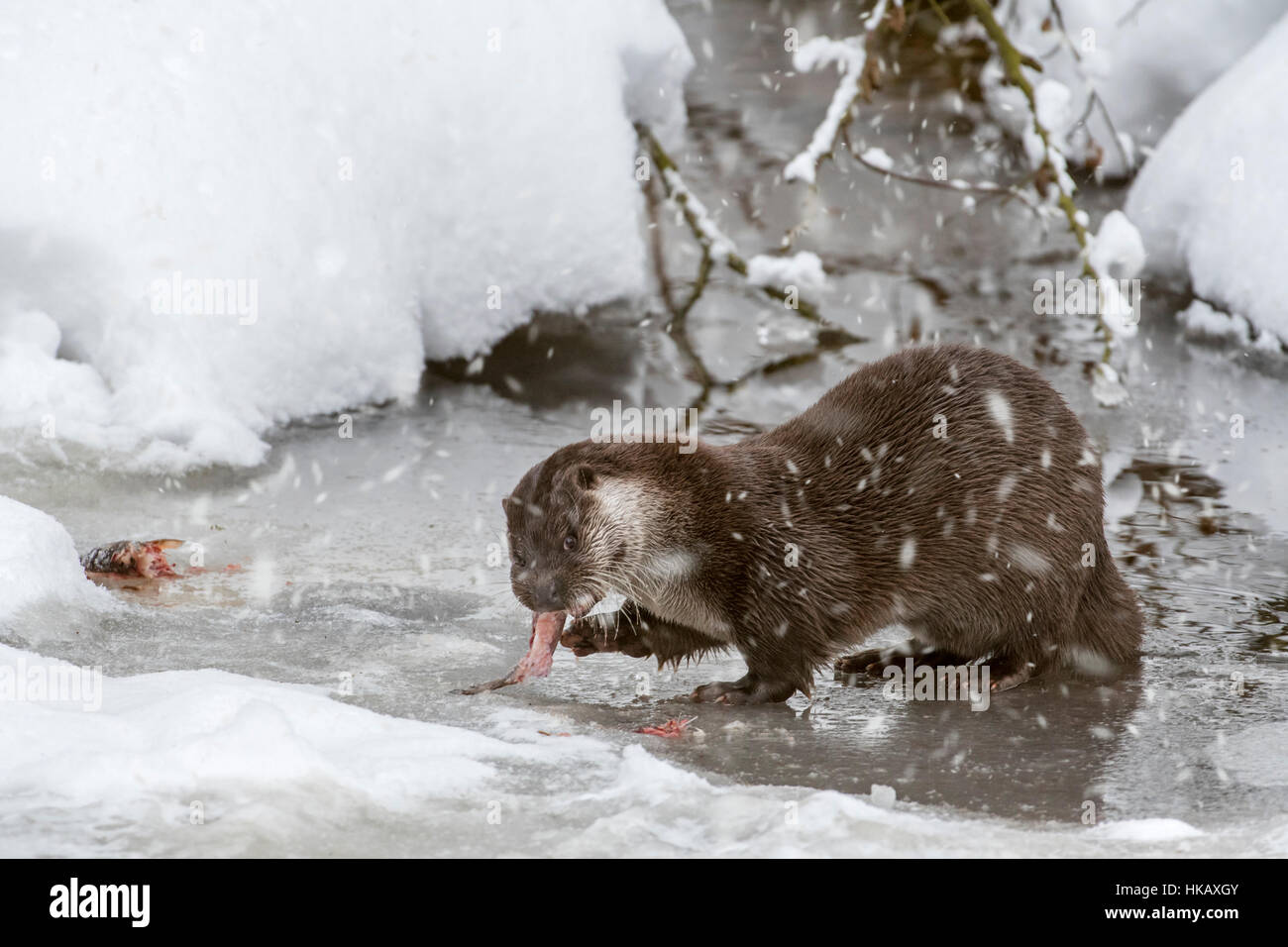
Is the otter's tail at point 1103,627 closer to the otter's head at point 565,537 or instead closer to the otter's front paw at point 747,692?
the otter's front paw at point 747,692

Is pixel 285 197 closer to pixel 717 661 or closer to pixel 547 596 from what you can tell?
pixel 717 661

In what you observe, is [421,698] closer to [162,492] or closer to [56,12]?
[162,492]

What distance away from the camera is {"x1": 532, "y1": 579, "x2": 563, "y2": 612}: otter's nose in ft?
12.1

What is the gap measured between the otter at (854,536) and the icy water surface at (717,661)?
0.16 metres

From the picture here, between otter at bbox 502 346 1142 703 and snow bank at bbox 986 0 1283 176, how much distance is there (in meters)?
4.92

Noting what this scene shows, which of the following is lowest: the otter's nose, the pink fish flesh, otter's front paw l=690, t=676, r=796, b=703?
otter's front paw l=690, t=676, r=796, b=703

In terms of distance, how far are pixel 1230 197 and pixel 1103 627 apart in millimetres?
4080

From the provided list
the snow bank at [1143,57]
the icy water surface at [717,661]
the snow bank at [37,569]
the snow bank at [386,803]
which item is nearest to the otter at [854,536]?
the icy water surface at [717,661]

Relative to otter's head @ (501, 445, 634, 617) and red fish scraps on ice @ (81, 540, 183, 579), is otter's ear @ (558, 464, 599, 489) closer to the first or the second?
otter's head @ (501, 445, 634, 617)

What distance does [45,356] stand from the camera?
5.58m

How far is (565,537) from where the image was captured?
371 cm

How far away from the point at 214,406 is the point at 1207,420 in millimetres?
3746

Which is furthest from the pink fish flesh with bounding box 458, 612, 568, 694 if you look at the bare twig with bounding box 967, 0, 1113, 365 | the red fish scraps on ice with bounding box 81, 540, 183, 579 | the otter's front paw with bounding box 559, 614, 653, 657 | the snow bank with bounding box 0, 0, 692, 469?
the bare twig with bounding box 967, 0, 1113, 365

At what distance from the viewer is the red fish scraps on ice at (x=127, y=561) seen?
4426 mm
